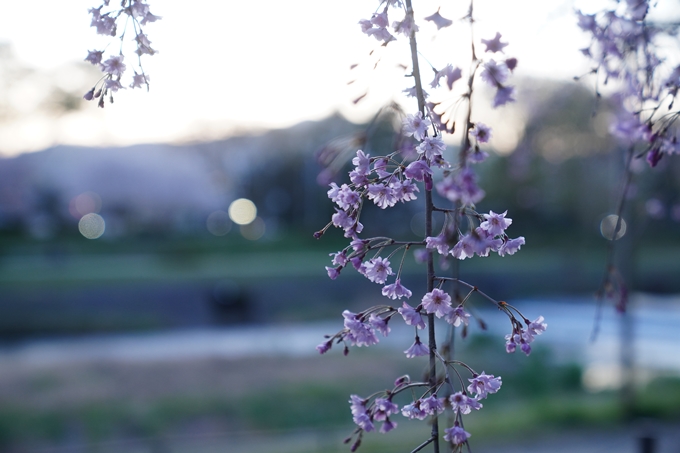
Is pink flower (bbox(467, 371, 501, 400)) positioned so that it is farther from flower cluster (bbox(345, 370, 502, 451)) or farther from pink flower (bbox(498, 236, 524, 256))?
pink flower (bbox(498, 236, 524, 256))

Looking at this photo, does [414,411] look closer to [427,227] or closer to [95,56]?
[427,227]

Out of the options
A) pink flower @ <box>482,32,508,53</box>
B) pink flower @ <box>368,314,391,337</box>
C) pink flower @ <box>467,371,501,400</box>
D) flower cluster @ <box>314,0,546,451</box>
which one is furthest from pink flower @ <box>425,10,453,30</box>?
pink flower @ <box>467,371,501,400</box>

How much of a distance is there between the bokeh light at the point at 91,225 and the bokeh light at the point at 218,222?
6374 millimetres

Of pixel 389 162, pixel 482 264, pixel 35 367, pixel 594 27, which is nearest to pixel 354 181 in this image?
pixel 389 162

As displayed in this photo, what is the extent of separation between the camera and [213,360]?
10734 mm

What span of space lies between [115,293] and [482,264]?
11.3 m

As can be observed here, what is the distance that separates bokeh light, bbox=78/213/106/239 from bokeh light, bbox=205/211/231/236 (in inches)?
251

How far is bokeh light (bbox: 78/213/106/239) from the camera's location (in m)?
28.0

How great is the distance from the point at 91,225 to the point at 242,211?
7.44m

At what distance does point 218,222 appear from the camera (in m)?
34.9

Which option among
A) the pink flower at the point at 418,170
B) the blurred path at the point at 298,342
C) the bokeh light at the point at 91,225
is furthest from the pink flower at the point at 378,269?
the bokeh light at the point at 91,225

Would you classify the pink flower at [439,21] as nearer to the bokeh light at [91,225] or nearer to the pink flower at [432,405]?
the pink flower at [432,405]

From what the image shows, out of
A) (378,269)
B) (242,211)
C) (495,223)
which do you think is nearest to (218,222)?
(242,211)

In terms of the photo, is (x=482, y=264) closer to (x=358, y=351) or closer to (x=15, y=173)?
(x=358, y=351)
